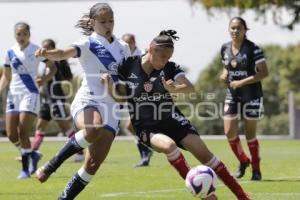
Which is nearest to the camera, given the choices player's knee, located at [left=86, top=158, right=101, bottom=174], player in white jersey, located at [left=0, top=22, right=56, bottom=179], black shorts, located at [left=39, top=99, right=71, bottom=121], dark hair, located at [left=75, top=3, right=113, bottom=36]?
player's knee, located at [left=86, top=158, right=101, bottom=174]

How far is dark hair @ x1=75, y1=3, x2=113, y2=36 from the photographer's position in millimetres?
10031

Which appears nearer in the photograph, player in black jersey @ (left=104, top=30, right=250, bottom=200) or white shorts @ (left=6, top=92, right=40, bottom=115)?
player in black jersey @ (left=104, top=30, right=250, bottom=200)

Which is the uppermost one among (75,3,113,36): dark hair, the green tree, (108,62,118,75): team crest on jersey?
(75,3,113,36): dark hair

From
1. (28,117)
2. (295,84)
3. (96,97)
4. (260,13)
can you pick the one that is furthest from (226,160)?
(295,84)

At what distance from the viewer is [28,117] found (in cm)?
1437

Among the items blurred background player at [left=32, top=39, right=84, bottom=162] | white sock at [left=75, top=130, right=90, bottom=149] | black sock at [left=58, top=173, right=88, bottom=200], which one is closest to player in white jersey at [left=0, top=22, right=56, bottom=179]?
blurred background player at [left=32, top=39, right=84, bottom=162]

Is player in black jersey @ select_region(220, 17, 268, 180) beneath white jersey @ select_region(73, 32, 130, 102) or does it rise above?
beneath

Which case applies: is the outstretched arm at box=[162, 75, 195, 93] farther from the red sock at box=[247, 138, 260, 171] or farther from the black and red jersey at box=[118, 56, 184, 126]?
the red sock at box=[247, 138, 260, 171]

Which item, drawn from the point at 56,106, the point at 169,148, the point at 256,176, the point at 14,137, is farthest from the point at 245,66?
the point at 56,106

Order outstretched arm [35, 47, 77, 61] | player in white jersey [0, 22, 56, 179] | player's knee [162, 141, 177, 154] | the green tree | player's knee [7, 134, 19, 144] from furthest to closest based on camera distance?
1. the green tree
2. player's knee [7, 134, 19, 144]
3. player in white jersey [0, 22, 56, 179]
4. outstretched arm [35, 47, 77, 61]
5. player's knee [162, 141, 177, 154]

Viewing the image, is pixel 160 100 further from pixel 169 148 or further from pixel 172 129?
pixel 169 148

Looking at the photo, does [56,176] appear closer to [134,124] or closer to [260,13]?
[134,124]

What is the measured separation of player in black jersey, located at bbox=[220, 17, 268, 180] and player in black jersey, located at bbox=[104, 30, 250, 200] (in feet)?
12.8

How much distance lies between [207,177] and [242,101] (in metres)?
4.71
